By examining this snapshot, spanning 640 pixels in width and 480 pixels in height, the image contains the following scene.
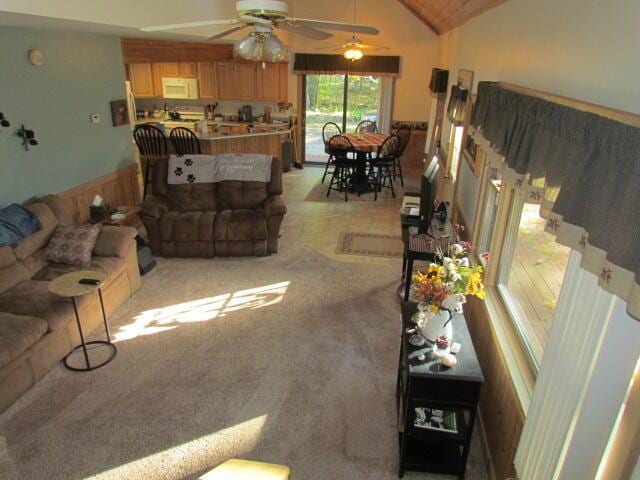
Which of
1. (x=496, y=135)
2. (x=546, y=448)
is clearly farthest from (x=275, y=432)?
(x=496, y=135)

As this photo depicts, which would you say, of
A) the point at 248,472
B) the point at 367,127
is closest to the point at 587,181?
the point at 248,472

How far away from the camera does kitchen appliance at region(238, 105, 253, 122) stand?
29.3 ft

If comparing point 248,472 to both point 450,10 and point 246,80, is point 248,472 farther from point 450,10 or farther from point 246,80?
point 246,80

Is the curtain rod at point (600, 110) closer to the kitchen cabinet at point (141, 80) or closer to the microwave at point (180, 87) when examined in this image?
the microwave at point (180, 87)

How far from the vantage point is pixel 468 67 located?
4746 millimetres

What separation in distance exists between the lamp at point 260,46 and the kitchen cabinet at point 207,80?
21.5ft

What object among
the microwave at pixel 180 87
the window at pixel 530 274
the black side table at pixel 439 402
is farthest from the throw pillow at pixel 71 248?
the microwave at pixel 180 87

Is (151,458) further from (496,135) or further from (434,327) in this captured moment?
(496,135)

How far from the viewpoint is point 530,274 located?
423cm

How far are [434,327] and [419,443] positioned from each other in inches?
27.3

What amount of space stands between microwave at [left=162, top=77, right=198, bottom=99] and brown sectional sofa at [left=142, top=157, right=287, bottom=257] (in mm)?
4185

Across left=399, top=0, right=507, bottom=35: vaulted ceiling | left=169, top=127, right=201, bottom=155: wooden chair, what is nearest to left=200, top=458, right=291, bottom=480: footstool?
left=399, top=0, right=507, bottom=35: vaulted ceiling

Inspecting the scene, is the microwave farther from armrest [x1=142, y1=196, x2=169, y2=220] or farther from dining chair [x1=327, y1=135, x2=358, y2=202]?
armrest [x1=142, y1=196, x2=169, y2=220]

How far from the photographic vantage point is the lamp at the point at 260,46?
250cm
